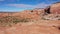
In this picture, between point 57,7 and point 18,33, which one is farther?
point 57,7

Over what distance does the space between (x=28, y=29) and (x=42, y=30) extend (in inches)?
37.5

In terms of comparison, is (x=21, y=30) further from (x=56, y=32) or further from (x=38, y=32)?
(x=56, y=32)

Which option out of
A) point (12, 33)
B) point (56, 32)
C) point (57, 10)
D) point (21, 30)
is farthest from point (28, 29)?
point (57, 10)

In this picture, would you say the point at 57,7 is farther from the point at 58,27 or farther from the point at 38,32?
the point at 38,32

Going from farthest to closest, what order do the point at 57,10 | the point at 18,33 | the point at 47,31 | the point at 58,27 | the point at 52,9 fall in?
the point at 52,9, the point at 57,10, the point at 58,27, the point at 47,31, the point at 18,33

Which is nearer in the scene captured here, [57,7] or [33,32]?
[33,32]

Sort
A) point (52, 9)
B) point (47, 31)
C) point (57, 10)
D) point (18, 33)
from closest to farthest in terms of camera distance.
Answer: point (18, 33), point (47, 31), point (57, 10), point (52, 9)

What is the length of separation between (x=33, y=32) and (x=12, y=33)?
134 centimetres

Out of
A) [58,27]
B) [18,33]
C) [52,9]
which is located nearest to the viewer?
[18,33]

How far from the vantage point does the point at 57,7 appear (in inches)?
915

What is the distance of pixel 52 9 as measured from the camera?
80.8 feet

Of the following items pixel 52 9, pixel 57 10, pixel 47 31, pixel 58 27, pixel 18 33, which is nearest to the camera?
pixel 18 33

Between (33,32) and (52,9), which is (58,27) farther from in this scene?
(52,9)

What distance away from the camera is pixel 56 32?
33.4ft
